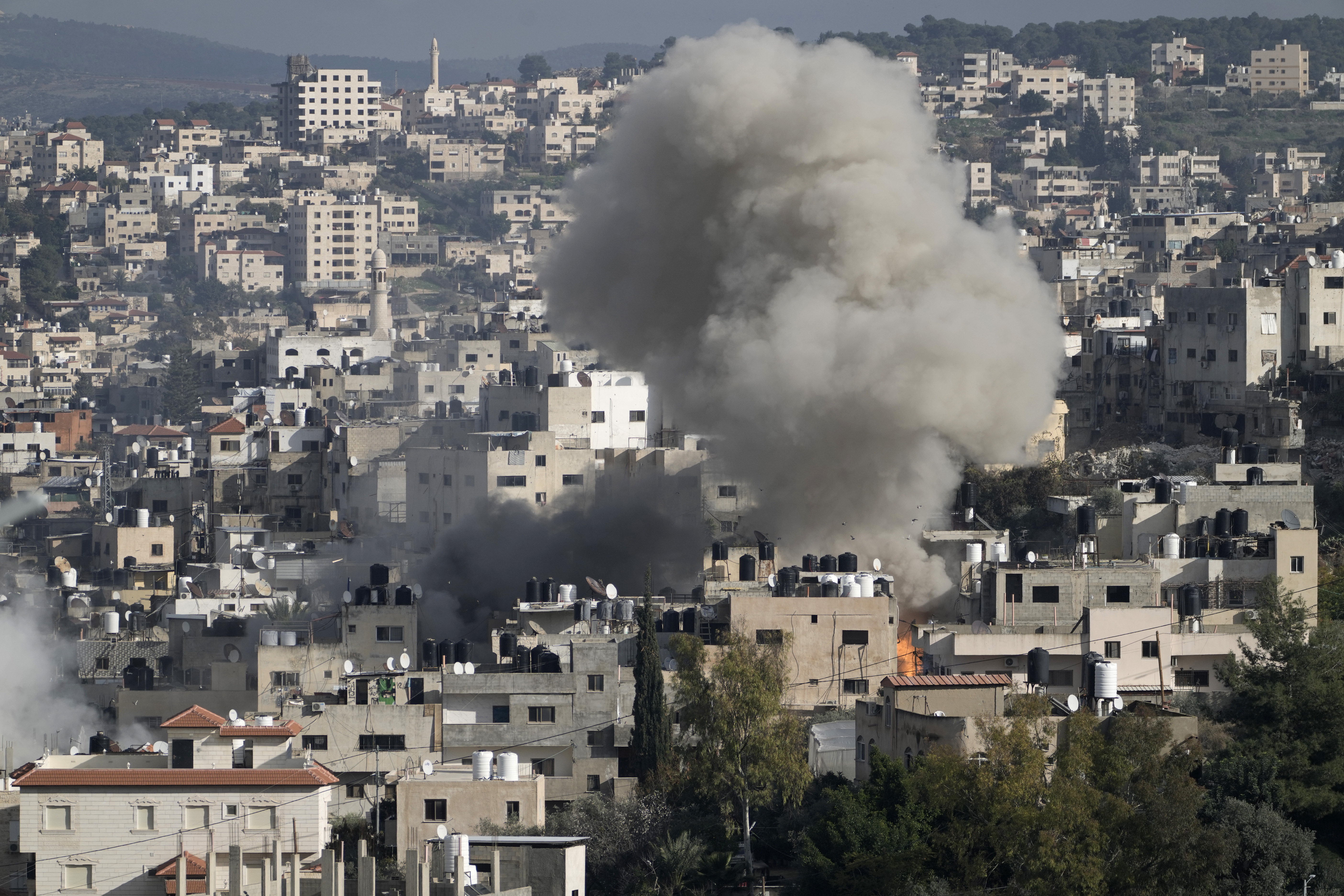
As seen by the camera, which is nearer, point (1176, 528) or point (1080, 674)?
point (1080, 674)

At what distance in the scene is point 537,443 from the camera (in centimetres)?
4597

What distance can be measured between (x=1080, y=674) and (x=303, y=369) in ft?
167

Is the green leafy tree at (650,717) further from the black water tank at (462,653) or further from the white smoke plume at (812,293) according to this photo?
the white smoke plume at (812,293)

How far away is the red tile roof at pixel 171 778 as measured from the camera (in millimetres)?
24719

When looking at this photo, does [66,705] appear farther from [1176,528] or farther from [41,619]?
[1176,528]

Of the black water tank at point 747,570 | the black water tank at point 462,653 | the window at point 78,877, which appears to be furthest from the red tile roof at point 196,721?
the black water tank at point 747,570

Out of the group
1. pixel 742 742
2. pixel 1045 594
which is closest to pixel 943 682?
pixel 742 742

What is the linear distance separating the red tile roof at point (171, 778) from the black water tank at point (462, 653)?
254 inches

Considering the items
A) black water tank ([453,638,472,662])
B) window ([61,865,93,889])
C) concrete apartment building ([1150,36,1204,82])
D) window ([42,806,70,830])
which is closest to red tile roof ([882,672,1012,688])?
black water tank ([453,638,472,662])

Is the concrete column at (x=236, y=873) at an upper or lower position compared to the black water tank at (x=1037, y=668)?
lower

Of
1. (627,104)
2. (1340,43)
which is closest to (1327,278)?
(627,104)

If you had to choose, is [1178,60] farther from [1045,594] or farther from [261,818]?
[261,818]

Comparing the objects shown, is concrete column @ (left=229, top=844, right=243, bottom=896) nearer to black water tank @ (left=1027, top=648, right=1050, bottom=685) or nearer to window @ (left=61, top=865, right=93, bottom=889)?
window @ (left=61, top=865, right=93, bottom=889)

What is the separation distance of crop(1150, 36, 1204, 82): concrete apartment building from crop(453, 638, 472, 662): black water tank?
410 feet
